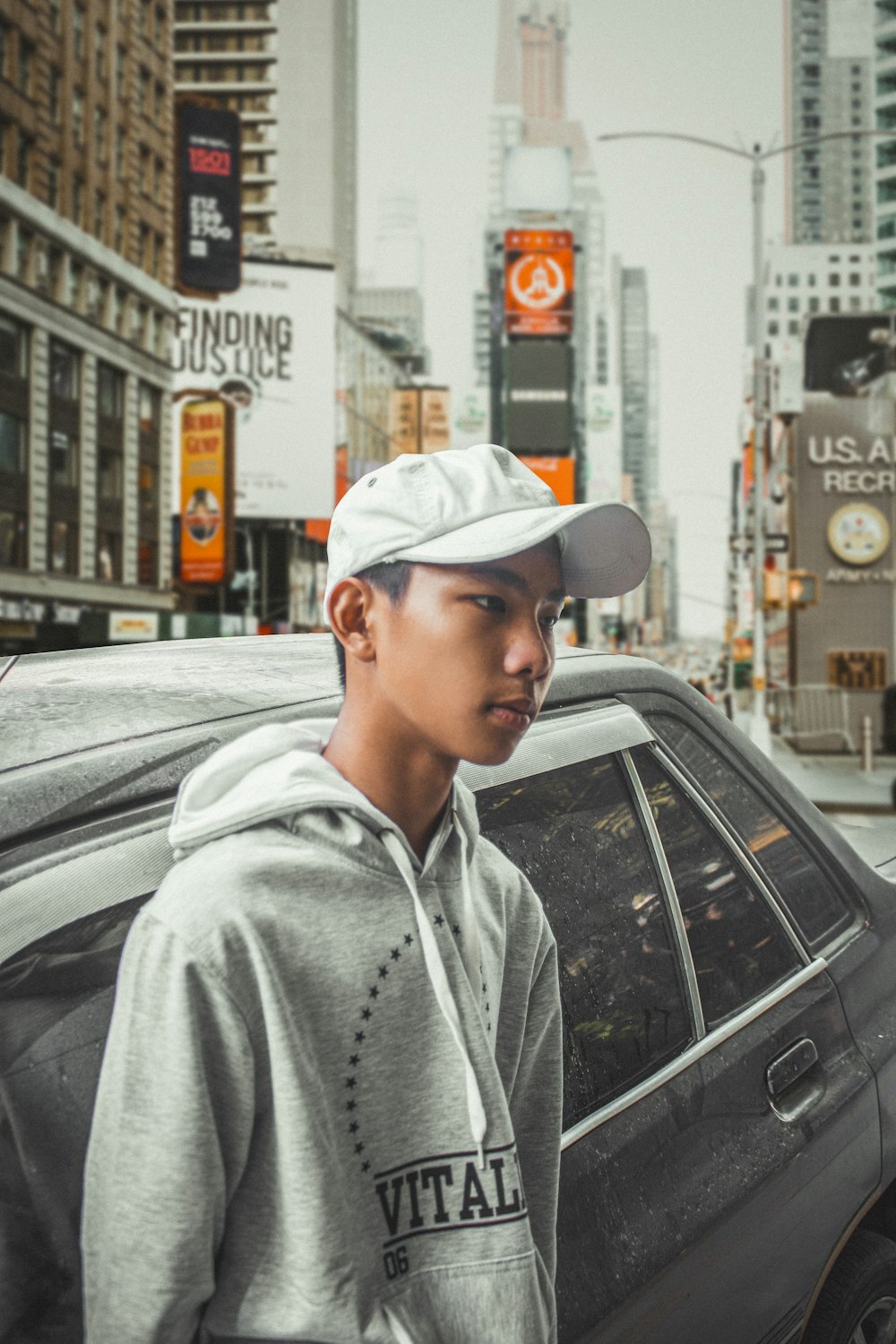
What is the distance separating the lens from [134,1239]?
3.80 feet

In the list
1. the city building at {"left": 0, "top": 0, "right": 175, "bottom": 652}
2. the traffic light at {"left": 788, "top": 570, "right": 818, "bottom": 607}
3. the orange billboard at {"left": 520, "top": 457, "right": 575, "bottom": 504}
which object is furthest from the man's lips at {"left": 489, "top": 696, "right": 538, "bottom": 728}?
the orange billboard at {"left": 520, "top": 457, "right": 575, "bottom": 504}

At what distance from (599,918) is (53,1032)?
964 millimetres

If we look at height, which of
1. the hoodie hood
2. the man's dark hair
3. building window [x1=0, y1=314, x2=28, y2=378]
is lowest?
the hoodie hood

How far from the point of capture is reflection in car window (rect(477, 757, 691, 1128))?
183cm

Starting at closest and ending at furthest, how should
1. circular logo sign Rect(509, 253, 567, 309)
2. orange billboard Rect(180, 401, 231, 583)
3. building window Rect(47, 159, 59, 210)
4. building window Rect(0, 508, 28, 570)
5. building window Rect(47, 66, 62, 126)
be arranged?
building window Rect(0, 508, 28, 570), building window Rect(47, 159, 59, 210), building window Rect(47, 66, 62, 126), orange billboard Rect(180, 401, 231, 583), circular logo sign Rect(509, 253, 567, 309)

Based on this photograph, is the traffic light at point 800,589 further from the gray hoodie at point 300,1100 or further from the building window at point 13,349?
the building window at point 13,349

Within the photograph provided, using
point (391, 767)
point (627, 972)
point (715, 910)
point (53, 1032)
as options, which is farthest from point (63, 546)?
point (53, 1032)

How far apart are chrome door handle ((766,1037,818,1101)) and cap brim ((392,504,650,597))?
3.22 ft

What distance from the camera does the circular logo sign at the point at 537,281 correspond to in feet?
172

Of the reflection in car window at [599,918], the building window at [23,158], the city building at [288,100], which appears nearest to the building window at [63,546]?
the building window at [23,158]

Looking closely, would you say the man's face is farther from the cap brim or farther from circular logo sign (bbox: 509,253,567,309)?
circular logo sign (bbox: 509,253,567,309)

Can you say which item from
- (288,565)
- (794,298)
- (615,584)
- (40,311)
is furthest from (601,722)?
(794,298)

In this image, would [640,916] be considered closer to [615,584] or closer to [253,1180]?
[615,584]

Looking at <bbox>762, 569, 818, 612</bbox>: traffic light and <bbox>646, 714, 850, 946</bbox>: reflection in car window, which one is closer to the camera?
<bbox>646, 714, 850, 946</bbox>: reflection in car window
